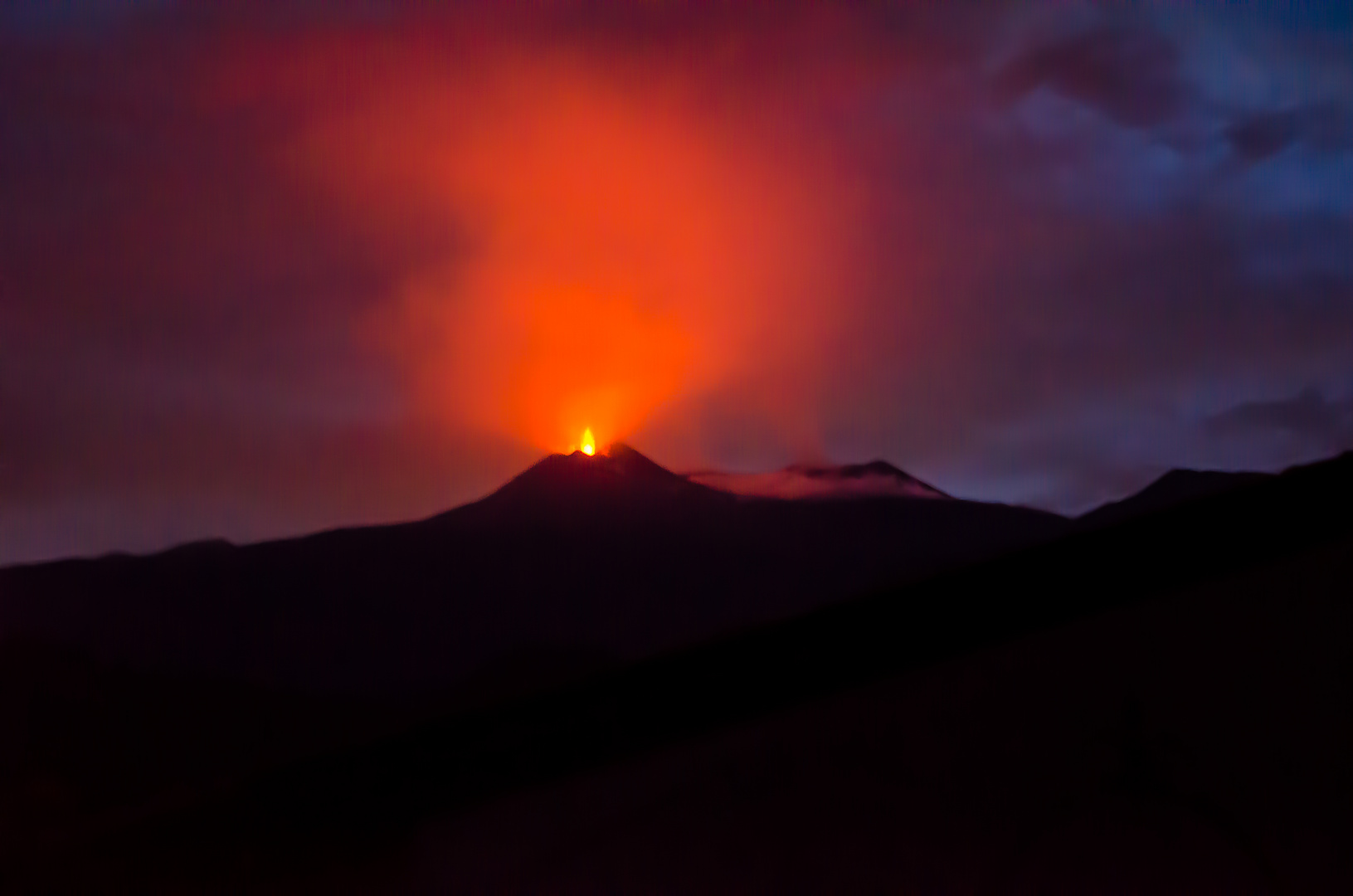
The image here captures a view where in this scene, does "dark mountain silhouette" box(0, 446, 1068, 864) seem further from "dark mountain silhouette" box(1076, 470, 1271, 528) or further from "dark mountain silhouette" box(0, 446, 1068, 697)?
"dark mountain silhouette" box(1076, 470, 1271, 528)

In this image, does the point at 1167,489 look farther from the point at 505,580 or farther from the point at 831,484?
the point at 505,580

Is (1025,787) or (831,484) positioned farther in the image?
(831,484)

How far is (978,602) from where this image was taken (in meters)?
1.50

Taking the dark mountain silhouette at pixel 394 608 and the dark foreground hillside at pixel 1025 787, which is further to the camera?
the dark mountain silhouette at pixel 394 608

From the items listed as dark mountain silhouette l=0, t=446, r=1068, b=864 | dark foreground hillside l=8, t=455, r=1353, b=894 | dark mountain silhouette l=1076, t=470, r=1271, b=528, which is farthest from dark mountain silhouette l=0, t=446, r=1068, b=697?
dark foreground hillside l=8, t=455, r=1353, b=894

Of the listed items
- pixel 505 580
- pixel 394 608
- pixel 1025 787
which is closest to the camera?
pixel 1025 787

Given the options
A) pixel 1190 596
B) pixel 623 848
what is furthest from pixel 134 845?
Result: pixel 1190 596

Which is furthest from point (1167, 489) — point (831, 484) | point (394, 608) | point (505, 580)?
point (394, 608)

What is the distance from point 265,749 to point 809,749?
2629 mm

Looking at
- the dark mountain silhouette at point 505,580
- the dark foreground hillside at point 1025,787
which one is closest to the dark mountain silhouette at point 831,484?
the dark mountain silhouette at point 505,580

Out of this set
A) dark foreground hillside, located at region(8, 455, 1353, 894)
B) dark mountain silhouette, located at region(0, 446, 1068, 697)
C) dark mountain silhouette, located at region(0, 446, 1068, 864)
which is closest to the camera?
dark foreground hillside, located at region(8, 455, 1353, 894)

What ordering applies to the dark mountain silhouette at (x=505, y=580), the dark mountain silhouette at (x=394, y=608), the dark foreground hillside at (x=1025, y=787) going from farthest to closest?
the dark mountain silhouette at (x=505, y=580)
the dark mountain silhouette at (x=394, y=608)
the dark foreground hillside at (x=1025, y=787)

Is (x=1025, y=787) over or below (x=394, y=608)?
below

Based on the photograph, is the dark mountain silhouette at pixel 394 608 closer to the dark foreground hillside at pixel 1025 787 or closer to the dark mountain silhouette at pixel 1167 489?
the dark mountain silhouette at pixel 1167 489
